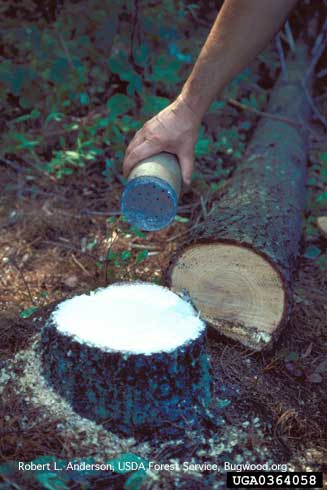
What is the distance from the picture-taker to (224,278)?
239cm

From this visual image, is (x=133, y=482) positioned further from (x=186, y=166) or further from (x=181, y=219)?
(x=181, y=219)

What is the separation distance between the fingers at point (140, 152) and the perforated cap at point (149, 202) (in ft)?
0.67

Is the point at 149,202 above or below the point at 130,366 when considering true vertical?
above

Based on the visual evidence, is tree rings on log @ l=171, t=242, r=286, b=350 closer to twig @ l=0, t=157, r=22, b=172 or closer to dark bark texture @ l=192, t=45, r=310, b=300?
dark bark texture @ l=192, t=45, r=310, b=300

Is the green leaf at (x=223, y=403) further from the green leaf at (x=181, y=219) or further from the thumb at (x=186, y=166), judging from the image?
the green leaf at (x=181, y=219)

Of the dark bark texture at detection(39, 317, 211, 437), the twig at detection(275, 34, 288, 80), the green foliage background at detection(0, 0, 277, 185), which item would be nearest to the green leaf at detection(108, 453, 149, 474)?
the dark bark texture at detection(39, 317, 211, 437)

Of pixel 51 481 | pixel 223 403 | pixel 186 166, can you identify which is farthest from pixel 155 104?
pixel 51 481

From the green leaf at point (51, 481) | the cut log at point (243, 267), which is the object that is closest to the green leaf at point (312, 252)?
the cut log at point (243, 267)

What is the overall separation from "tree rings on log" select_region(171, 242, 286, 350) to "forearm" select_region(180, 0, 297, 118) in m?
0.61

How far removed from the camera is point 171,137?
2.32 metres

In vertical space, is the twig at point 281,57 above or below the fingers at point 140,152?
below

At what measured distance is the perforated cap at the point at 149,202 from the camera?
6.90ft

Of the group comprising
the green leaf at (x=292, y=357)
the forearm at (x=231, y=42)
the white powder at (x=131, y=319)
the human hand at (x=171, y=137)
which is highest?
the forearm at (x=231, y=42)

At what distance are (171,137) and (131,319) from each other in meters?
0.78
